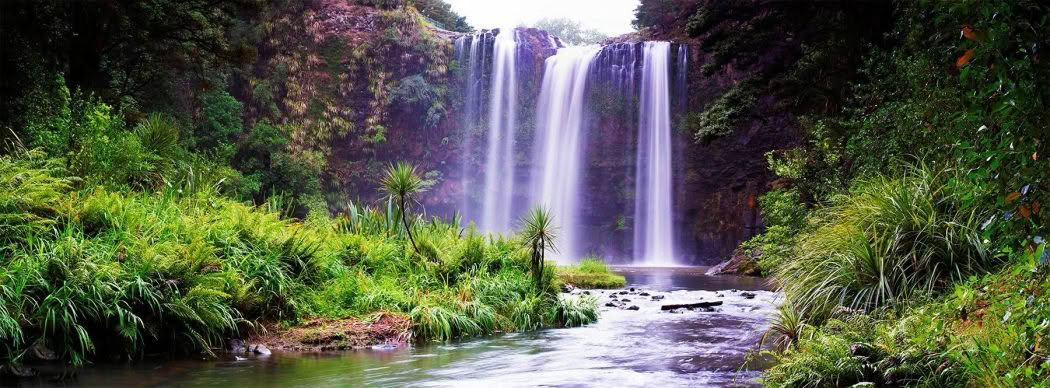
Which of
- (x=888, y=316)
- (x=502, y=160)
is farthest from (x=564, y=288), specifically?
(x=502, y=160)

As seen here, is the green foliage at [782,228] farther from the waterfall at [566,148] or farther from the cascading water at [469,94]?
the cascading water at [469,94]

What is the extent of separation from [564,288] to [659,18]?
26420 millimetres

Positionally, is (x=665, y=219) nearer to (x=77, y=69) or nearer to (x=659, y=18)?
(x=659, y=18)

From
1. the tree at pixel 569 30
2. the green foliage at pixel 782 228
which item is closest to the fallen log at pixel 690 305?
the green foliage at pixel 782 228

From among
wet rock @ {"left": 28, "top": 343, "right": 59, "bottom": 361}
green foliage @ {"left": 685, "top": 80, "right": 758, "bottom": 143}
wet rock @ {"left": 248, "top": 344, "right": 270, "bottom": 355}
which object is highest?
green foliage @ {"left": 685, "top": 80, "right": 758, "bottom": 143}

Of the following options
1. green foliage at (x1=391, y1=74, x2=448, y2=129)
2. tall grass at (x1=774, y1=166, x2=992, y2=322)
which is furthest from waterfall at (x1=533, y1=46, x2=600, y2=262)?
tall grass at (x1=774, y1=166, x2=992, y2=322)

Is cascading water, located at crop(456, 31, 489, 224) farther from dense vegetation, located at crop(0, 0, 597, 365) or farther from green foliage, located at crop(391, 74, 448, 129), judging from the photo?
dense vegetation, located at crop(0, 0, 597, 365)

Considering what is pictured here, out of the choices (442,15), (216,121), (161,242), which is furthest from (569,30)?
(161,242)

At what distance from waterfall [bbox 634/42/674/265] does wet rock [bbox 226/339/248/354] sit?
28799mm

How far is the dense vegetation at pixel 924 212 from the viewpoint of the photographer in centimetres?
393

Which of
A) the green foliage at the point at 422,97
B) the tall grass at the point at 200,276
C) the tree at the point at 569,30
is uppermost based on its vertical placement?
the tree at the point at 569,30

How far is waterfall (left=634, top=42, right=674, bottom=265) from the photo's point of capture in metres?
36.2

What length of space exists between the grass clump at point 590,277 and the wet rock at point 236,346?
1127cm

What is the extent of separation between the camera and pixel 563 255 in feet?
126
